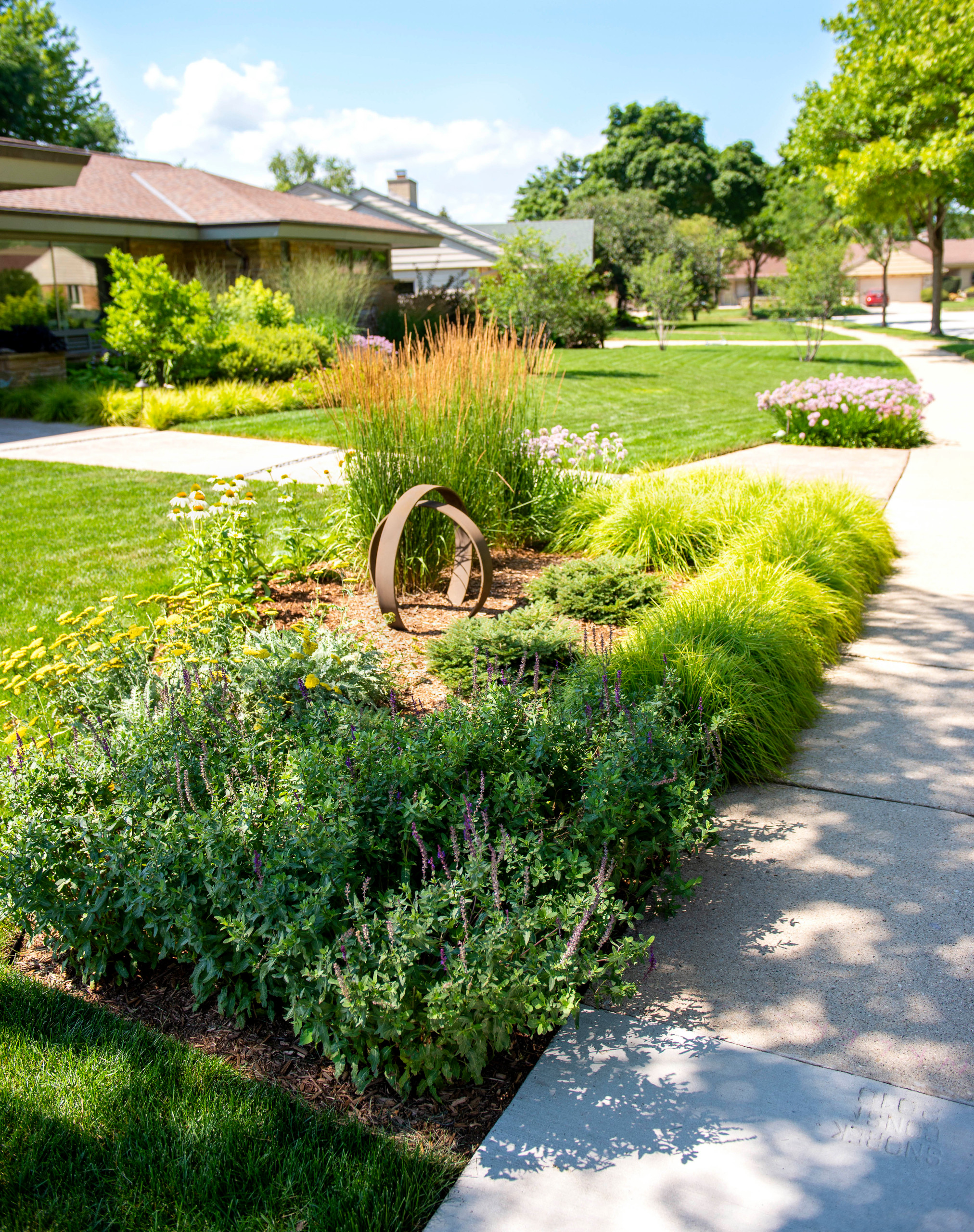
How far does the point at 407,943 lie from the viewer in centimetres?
217

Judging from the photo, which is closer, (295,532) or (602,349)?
(295,532)

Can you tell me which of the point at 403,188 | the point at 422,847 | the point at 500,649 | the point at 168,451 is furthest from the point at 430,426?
the point at 403,188

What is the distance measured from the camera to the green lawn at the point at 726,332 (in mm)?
32969

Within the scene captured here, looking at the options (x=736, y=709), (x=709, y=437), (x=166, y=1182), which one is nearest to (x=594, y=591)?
(x=736, y=709)

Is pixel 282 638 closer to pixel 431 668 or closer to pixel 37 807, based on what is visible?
pixel 431 668

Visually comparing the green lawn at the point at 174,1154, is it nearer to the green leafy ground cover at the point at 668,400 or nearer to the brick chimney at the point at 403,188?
the green leafy ground cover at the point at 668,400

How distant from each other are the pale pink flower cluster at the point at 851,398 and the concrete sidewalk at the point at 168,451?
535cm

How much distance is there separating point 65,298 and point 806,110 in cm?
2070

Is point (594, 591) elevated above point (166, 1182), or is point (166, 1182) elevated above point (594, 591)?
point (594, 591)

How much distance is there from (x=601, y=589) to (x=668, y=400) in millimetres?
10968

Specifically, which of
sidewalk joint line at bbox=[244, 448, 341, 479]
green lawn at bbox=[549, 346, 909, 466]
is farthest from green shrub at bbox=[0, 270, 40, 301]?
green lawn at bbox=[549, 346, 909, 466]

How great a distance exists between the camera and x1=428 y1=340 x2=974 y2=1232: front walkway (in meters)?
1.87

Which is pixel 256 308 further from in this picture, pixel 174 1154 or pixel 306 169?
pixel 306 169

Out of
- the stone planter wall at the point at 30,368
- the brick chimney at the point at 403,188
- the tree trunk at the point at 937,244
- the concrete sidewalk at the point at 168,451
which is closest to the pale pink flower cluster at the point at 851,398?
the concrete sidewalk at the point at 168,451
